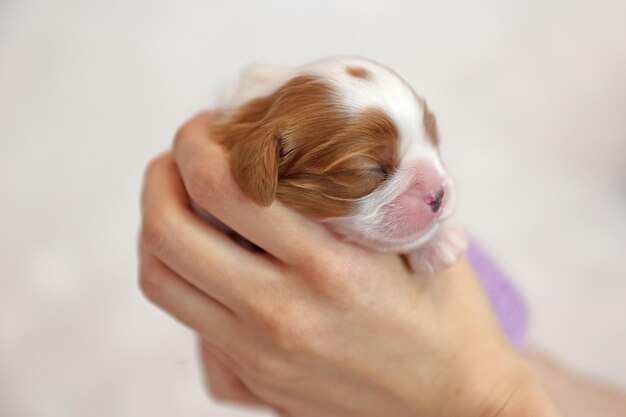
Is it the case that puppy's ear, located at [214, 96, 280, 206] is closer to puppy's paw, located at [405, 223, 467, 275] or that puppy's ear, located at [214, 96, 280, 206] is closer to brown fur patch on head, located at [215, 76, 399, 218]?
brown fur patch on head, located at [215, 76, 399, 218]

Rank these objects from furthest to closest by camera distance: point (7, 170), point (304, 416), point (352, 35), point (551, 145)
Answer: point (352, 35) → point (551, 145) → point (7, 170) → point (304, 416)

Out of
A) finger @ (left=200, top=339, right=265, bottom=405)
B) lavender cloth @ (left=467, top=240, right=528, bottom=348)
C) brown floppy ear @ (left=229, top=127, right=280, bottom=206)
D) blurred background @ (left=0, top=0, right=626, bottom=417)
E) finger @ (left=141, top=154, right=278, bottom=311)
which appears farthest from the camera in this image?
blurred background @ (left=0, top=0, right=626, bottom=417)

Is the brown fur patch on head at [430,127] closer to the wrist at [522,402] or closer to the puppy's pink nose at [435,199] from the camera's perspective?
the puppy's pink nose at [435,199]

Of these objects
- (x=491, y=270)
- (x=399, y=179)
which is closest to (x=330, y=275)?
(x=399, y=179)

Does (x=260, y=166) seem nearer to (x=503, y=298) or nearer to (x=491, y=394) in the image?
(x=491, y=394)

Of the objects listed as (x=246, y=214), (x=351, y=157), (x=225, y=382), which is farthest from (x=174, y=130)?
(x=351, y=157)

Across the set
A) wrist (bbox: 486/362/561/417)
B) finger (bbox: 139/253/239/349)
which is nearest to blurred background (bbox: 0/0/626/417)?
finger (bbox: 139/253/239/349)

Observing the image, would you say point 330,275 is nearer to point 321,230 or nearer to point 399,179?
point 321,230

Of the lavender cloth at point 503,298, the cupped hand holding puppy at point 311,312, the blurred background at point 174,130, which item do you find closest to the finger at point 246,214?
the cupped hand holding puppy at point 311,312
